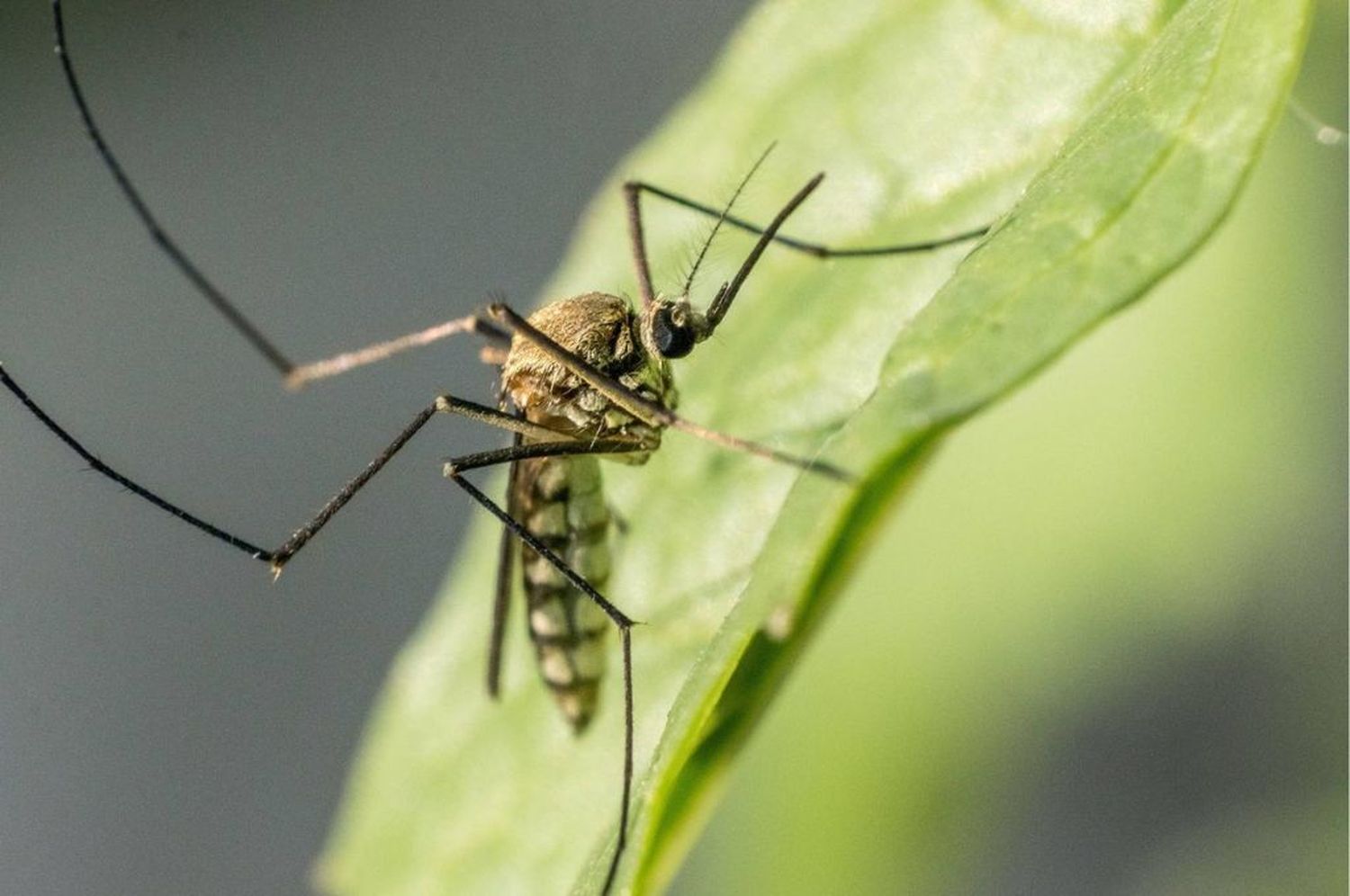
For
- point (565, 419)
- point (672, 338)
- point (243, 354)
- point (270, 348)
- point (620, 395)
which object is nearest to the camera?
point (620, 395)

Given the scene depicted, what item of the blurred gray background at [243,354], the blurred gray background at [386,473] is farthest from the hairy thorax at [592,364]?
the blurred gray background at [243,354]

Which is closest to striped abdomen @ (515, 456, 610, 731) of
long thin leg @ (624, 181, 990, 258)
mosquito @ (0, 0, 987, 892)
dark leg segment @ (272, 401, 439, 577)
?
mosquito @ (0, 0, 987, 892)

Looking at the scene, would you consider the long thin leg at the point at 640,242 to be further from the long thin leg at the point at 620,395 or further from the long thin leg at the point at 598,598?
the long thin leg at the point at 598,598

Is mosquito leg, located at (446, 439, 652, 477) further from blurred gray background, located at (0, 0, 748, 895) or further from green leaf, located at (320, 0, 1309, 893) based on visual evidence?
blurred gray background, located at (0, 0, 748, 895)

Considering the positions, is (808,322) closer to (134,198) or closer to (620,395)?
(620,395)

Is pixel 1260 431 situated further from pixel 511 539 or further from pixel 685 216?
pixel 511 539

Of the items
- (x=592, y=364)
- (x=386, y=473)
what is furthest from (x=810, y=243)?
(x=386, y=473)

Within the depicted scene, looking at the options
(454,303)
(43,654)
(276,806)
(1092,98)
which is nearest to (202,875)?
(276,806)
